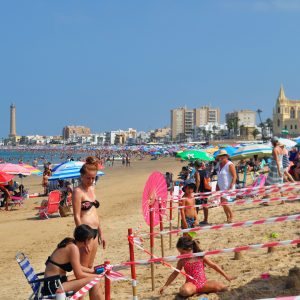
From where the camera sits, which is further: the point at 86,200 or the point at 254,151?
the point at 254,151

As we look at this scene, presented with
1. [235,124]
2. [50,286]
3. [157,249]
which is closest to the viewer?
[50,286]

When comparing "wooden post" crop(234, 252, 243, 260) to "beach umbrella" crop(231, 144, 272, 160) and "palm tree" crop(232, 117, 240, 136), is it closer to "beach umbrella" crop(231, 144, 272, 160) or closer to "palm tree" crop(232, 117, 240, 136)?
"beach umbrella" crop(231, 144, 272, 160)

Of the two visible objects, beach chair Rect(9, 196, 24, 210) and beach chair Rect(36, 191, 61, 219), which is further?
beach chair Rect(9, 196, 24, 210)

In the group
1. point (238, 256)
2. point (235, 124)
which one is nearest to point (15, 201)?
point (238, 256)

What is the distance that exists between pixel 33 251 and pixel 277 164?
209 inches

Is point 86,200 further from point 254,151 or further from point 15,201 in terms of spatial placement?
point 254,151

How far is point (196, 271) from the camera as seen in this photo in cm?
513

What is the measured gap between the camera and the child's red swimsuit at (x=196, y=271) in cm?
507

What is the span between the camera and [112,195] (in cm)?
1961

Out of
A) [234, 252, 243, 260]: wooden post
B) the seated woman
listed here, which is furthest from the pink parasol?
the seated woman

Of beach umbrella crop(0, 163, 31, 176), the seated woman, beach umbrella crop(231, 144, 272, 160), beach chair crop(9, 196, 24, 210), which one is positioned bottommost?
beach chair crop(9, 196, 24, 210)

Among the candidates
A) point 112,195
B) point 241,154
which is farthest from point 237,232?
point 112,195

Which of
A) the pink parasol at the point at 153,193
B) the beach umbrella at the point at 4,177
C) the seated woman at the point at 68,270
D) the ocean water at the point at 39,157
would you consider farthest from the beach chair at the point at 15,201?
the ocean water at the point at 39,157

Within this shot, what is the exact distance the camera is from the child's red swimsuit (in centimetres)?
507
